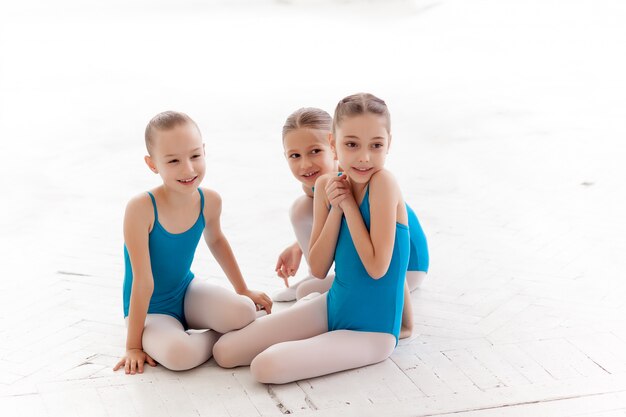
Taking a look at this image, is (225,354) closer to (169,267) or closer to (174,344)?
(174,344)

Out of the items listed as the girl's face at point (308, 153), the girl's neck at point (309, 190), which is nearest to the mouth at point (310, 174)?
the girl's face at point (308, 153)

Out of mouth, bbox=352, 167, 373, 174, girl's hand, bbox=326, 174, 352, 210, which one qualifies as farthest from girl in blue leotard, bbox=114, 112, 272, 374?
mouth, bbox=352, 167, 373, 174

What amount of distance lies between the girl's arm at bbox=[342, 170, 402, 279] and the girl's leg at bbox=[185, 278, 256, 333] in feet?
1.85

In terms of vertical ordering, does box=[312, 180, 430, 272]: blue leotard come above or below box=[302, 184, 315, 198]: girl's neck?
below

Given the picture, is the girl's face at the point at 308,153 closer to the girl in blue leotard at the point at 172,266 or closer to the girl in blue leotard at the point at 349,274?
the girl in blue leotard at the point at 349,274

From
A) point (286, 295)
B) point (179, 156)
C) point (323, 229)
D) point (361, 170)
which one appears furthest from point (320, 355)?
point (179, 156)

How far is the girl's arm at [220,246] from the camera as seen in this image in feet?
12.1

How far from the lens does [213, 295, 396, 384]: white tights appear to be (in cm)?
332

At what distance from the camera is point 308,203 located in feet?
13.3

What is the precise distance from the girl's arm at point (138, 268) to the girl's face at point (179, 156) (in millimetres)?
158

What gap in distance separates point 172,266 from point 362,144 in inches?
38.2

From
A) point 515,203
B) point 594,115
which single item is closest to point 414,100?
point 594,115

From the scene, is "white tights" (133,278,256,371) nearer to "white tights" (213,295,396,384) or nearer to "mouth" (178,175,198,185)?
"white tights" (213,295,396,384)

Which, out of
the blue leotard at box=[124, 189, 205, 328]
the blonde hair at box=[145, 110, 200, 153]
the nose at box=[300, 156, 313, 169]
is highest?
the blonde hair at box=[145, 110, 200, 153]
